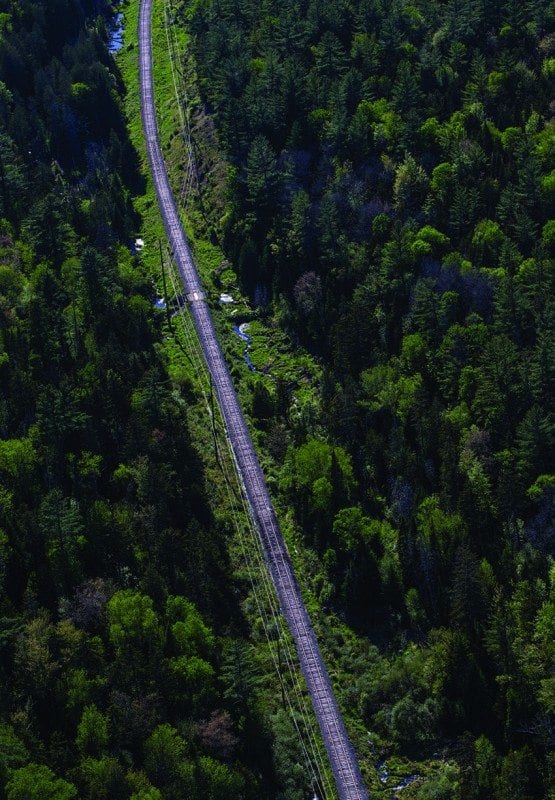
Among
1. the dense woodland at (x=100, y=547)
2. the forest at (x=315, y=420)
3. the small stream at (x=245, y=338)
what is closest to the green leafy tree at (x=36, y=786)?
the dense woodland at (x=100, y=547)

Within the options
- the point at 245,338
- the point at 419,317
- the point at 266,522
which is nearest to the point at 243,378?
A: the point at 245,338

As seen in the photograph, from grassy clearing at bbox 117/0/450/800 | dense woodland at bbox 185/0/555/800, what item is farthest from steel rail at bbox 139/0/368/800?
dense woodland at bbox 185/0/555/800

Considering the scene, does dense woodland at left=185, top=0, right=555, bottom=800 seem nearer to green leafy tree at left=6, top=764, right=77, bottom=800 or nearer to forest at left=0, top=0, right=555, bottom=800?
forest at left=0, top=0, right=555, bottom=800

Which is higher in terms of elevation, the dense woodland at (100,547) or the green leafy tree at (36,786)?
→ the dense woodland at (100,547)

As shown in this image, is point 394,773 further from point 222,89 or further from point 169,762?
point 222,89

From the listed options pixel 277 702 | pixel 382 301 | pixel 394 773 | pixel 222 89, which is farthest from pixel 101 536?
pixel 222 89

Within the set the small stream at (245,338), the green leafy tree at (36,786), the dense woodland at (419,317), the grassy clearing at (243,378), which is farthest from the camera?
the small stream at (245,338)

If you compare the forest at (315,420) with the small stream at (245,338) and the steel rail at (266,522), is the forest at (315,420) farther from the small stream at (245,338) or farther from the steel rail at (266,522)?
the small stream at (245,338)
